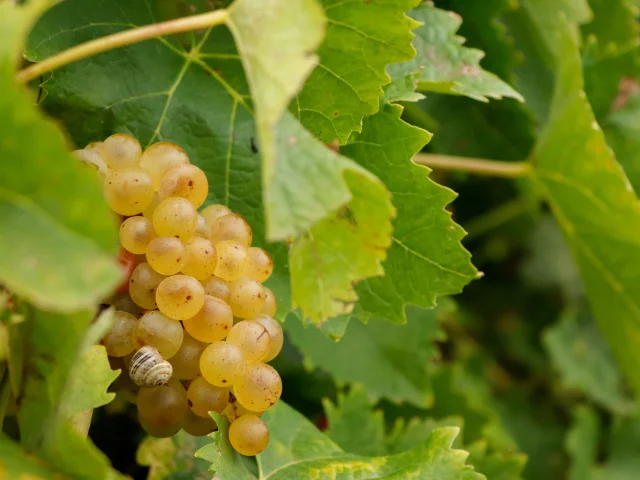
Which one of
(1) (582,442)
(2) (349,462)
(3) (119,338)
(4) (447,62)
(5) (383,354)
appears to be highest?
(4) (447,62)

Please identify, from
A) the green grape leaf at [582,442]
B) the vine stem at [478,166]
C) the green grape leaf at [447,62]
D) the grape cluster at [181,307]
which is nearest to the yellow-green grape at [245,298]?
the grape cluster at [181,307]

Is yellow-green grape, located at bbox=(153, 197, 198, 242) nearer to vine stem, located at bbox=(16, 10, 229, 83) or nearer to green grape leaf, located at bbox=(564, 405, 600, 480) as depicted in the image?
vine stem, located at bbox=(16, 10, 229, 83)

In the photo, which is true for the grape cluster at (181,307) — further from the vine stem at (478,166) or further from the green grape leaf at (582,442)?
the green grape leaf at (582,442)

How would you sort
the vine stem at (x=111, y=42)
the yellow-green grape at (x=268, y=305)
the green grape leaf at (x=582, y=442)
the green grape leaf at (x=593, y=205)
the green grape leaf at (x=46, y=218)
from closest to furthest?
the green grape leaf at (x=46, y=218)
the vine stem at (x=111, y=42)
the yellow-green grape at (x=268, y=305)
the green grape leaf at (x=593, y=205)
the green grape leaf at (x=582, y=442)

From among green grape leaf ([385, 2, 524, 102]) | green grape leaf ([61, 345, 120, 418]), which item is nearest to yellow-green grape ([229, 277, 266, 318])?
green grape leaf ([61, 345, 120, 418])

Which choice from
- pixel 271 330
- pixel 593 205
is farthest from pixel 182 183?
pixel 593 205

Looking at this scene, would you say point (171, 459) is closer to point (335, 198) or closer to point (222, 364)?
point (222, 364)
